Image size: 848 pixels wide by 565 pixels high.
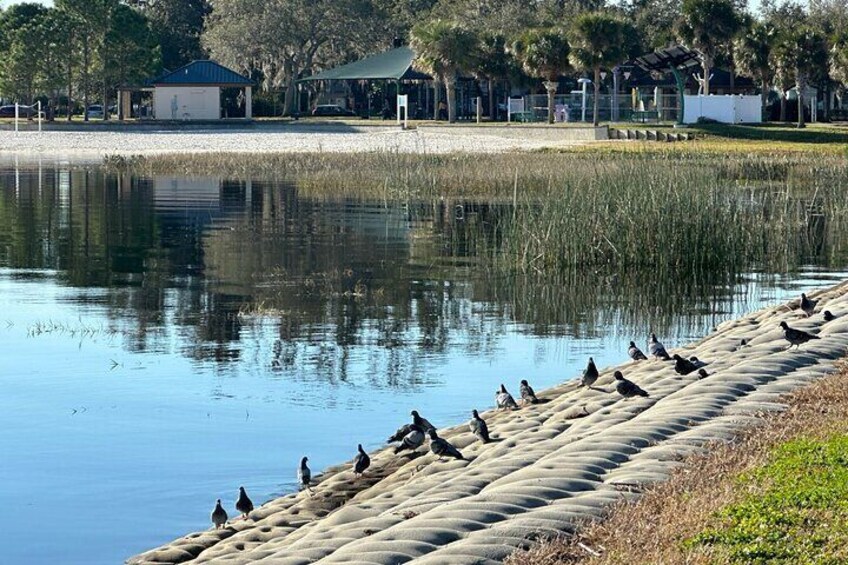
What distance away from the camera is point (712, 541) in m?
8.19

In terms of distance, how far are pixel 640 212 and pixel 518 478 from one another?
54.8 feet

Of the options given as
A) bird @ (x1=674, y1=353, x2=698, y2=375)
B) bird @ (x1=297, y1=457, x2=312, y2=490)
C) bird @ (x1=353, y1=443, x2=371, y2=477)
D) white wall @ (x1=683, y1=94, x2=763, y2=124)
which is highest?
white wall @ (x1=683, y1=94, x2=763, y2=124)

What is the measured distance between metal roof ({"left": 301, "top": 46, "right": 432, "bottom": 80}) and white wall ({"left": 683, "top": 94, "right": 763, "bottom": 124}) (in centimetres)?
2477

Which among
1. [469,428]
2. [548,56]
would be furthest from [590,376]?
[548,56]

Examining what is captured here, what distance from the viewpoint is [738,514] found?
862 centimetres

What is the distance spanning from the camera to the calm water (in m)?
13.6

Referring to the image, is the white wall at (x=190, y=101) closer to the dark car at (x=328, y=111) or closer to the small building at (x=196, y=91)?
the small building at (x=196, y=91)

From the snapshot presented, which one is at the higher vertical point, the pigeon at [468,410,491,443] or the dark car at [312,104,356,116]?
the dark car at [312,104,356,116]

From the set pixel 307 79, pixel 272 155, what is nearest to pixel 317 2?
pixel 307 79

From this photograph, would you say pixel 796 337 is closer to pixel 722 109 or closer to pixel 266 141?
pixel 722 109

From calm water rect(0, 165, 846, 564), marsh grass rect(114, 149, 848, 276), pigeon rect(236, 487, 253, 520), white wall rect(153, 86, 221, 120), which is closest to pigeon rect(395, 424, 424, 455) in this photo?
calm water rect(0, 165, 846, 564)

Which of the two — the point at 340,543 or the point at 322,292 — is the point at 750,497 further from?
the point at 322,292

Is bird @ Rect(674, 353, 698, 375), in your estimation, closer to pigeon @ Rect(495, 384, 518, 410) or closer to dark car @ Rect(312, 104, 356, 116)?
pigeon @ Rect(495, 384, 518, 410)

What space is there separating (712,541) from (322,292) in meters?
18.3
